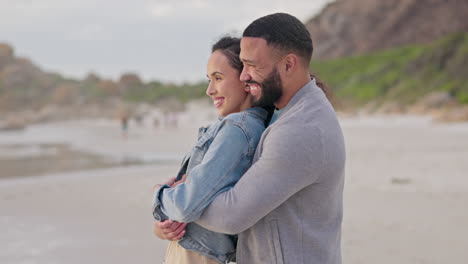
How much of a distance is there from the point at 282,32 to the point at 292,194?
0.61m

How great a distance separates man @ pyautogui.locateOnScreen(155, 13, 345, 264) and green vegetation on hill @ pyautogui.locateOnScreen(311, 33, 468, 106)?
24847 mm

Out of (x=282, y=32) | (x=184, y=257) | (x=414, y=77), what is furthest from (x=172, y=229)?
(x=414, y=77)

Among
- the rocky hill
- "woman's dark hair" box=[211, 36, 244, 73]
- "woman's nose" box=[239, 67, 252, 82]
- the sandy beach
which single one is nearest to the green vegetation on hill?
the rocky hill

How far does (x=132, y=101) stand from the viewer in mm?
76688

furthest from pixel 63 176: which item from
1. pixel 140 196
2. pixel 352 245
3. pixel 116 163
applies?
pixel 352 245

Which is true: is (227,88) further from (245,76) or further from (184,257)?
(184,257)

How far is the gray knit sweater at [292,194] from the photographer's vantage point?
1.87 metres

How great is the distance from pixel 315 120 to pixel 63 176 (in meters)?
11.8

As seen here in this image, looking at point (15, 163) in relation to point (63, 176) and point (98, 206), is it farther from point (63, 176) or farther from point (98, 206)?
point (98, 206)

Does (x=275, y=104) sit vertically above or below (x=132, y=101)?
below

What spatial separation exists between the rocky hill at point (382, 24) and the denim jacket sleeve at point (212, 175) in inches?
2205

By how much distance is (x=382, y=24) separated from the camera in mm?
59844

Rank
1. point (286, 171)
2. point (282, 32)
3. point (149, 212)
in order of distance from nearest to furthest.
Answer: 1. point (286, 171)
2. point (282, 32)
3. point (149, 212)

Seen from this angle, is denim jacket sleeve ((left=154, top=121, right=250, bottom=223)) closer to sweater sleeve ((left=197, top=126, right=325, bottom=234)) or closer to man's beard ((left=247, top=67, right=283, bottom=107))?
sweater sleeve ((left=197, top=126, right=325, bottom=234))
